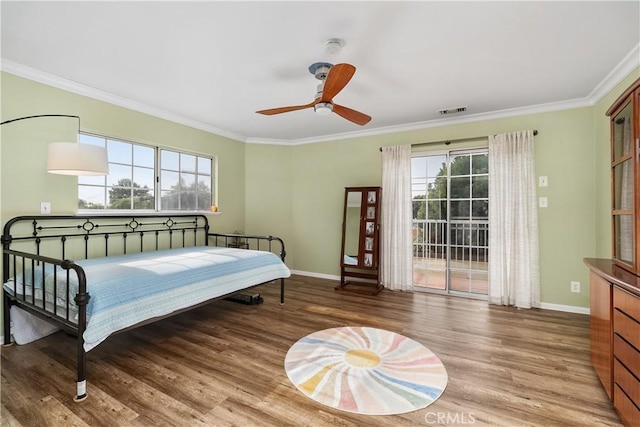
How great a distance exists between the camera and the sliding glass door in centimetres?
390

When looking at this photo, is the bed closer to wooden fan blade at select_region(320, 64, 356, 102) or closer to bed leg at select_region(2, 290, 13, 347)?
bed leg at select_region(2, 290, 13, 347)

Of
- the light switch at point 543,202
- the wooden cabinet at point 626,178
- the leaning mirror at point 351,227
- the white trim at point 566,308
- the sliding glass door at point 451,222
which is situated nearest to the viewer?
the wooden cabinet at point 626,178

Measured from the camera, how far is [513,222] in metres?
3.52

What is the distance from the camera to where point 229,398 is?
1.83 meters

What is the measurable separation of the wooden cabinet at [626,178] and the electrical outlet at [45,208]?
4480 mm

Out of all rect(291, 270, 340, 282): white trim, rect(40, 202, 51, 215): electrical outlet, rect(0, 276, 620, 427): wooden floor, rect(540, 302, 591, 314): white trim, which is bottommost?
rect(0, 276, 620, 427): wooden floor

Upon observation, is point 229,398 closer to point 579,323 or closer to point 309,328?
point 309,328

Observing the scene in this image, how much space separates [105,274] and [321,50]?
2354mm

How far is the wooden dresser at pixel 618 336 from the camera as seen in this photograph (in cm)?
145

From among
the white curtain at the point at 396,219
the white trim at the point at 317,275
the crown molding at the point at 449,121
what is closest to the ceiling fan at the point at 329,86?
the white curtain at the point at 396,219

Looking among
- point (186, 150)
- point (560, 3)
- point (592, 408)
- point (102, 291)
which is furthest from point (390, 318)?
point (186, 150)

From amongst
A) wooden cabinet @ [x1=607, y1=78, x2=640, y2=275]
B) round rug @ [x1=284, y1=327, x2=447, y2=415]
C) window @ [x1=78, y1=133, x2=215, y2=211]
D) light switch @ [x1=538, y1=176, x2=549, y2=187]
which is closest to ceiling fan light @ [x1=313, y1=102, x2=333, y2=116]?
wooden cabinet @ [x1=607, y1=78, x2=640, y2=275]

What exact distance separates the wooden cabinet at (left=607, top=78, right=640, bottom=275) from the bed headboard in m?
4.36

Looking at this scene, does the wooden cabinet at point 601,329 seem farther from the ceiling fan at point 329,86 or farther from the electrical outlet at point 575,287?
the ceiling fan at point 329,86
